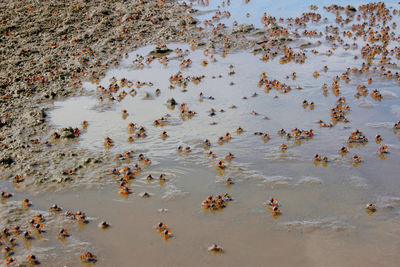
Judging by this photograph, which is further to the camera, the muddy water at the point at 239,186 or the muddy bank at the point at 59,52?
the muddy bank at the point at 59,52

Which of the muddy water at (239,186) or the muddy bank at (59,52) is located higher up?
the muddy bank at (59,52)

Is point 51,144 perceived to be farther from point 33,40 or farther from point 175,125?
point 33,40

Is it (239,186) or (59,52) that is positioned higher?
(59,52)

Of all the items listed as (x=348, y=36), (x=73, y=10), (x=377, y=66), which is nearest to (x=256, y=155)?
(x=377, y=66)

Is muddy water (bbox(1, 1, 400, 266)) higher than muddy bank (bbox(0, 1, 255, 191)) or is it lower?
lower

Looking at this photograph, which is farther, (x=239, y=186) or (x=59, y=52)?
(x=59, y=52)
